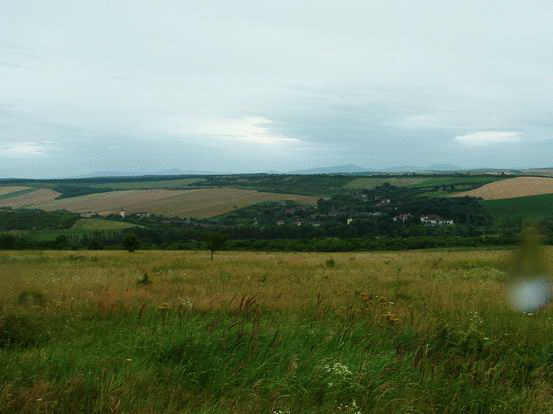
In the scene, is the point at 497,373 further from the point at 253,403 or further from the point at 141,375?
the point at 141,375

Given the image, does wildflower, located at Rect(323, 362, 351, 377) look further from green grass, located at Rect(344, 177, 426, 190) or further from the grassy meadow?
green grass, located at Rect(344, 177, 426, 190)

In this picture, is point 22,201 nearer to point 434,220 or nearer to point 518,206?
point 518,206

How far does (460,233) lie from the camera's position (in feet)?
261

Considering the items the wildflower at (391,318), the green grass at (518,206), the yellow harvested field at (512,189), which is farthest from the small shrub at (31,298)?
the yellow harvested field at (512,189)

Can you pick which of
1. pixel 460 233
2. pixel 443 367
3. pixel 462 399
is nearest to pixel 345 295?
pixel 443 367

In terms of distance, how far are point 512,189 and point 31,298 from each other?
10941cm

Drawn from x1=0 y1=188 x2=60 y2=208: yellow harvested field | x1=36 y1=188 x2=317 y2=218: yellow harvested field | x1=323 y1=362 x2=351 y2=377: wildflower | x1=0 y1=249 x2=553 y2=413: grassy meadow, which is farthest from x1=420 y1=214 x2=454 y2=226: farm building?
x1=323 y1=362 x2=351 y2=377: wildflower

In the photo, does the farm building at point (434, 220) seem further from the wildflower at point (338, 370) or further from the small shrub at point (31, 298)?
the wildflower at point (338, 370)

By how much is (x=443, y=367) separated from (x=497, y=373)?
51cm

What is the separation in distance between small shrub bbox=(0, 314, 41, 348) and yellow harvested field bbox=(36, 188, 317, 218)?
2795 inches

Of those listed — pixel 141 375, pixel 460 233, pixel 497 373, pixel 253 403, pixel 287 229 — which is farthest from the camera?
pixel 287 229

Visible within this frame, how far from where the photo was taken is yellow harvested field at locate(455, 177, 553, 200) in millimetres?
94044

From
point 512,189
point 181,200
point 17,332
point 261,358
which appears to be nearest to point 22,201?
point 17,332

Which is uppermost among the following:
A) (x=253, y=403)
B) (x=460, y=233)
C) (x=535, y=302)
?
(x=253, y=403)
